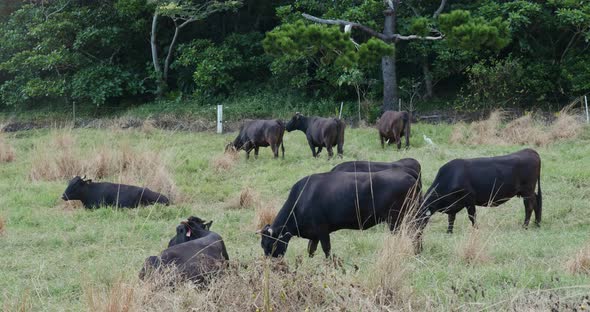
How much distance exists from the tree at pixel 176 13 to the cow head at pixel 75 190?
1404 centimetres

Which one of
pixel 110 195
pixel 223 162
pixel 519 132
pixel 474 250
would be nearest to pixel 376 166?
pixel 474 250

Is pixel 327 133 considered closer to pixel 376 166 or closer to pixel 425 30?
pixel 425 30

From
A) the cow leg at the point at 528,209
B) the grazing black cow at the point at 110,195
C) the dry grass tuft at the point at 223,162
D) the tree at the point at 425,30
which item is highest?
the tree at the point at 425,30

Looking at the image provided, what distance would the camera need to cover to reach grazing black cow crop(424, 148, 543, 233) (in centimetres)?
1015

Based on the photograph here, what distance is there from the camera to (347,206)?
8578 millimetres

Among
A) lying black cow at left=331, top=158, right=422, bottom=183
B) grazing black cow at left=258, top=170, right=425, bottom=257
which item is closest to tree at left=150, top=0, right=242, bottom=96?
lying black cow at left=331, top=158, right=422, bottom=183

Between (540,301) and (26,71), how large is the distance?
2913cm

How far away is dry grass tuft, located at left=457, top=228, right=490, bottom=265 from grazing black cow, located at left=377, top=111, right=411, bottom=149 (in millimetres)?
10838

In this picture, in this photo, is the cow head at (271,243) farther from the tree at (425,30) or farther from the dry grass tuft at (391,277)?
the tree at (425,30)

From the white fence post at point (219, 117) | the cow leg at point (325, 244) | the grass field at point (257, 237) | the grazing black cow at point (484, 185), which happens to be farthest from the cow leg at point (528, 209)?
the white fence post at point (219, 117)

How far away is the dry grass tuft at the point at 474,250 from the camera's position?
7.38 m

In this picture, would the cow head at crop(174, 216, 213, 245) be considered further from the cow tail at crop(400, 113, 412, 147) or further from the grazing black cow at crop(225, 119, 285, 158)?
the cow tail at crop(400, 113, 412, 147)

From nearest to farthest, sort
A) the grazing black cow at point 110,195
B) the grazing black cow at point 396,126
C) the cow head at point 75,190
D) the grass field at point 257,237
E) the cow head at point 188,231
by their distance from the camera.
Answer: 1. the grass field at point 257,237
2. the cow head at point 188,231
3. the grazing black cow at point 110,195
4. the cow head at point 75,190
5. the grazing black cow at point 396,126

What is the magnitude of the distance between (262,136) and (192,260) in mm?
11043
